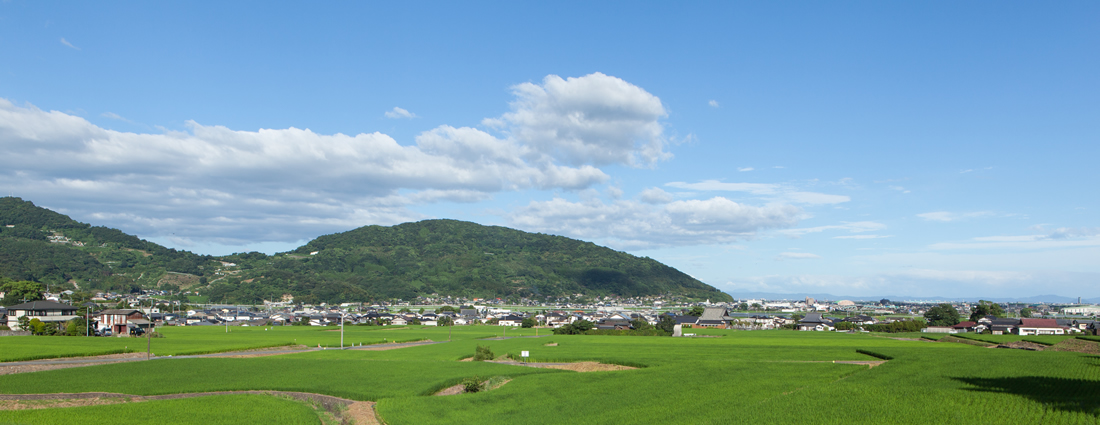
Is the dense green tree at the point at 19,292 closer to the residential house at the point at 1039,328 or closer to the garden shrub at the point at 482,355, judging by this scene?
the garden shrub at the point at 482,355

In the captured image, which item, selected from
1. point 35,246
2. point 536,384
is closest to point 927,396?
point 536,384

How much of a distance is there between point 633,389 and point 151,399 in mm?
21593

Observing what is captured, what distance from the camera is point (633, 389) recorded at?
92.3ft

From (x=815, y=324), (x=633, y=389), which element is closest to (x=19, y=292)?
(x=633, y=389)

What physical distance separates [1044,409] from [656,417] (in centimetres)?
1279

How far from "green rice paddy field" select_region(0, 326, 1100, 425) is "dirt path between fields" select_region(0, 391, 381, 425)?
2.20ft

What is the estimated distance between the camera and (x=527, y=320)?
108 metres

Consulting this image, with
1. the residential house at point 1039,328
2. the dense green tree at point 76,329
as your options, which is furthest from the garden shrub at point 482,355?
the residential house at point 1039,328

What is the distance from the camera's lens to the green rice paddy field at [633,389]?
66.9ft

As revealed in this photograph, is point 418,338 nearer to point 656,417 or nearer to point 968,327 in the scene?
point 656,417

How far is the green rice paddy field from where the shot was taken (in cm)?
2041

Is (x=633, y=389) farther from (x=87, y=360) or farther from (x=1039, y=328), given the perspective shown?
(x=1039, y=328)

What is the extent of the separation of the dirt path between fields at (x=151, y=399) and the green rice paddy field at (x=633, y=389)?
67cm

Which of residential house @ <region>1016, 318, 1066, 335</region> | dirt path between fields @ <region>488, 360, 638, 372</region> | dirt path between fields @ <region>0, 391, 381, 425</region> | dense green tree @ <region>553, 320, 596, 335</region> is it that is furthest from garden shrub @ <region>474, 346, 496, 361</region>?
residential house @ <region>1016, 318, 1066, 335</region>
